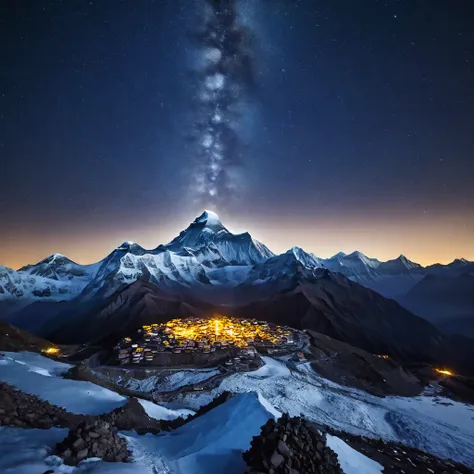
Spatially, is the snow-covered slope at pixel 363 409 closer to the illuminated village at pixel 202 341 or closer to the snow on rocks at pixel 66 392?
the illuminated village at pixel 202 341

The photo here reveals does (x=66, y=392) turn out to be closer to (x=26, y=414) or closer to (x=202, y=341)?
(x=26, y=414)

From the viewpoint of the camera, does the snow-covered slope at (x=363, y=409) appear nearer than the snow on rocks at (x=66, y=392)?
No

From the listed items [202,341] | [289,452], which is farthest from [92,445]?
[202,341]

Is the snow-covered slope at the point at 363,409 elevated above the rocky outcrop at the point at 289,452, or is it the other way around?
the rocky outcrop at the point at 289,452

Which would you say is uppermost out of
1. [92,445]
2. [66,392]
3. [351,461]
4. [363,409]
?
[92,445]

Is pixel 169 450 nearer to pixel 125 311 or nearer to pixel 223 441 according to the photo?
pixel 223 441

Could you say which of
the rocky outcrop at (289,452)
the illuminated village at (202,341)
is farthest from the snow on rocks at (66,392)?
the illuminated village at (202,341)
